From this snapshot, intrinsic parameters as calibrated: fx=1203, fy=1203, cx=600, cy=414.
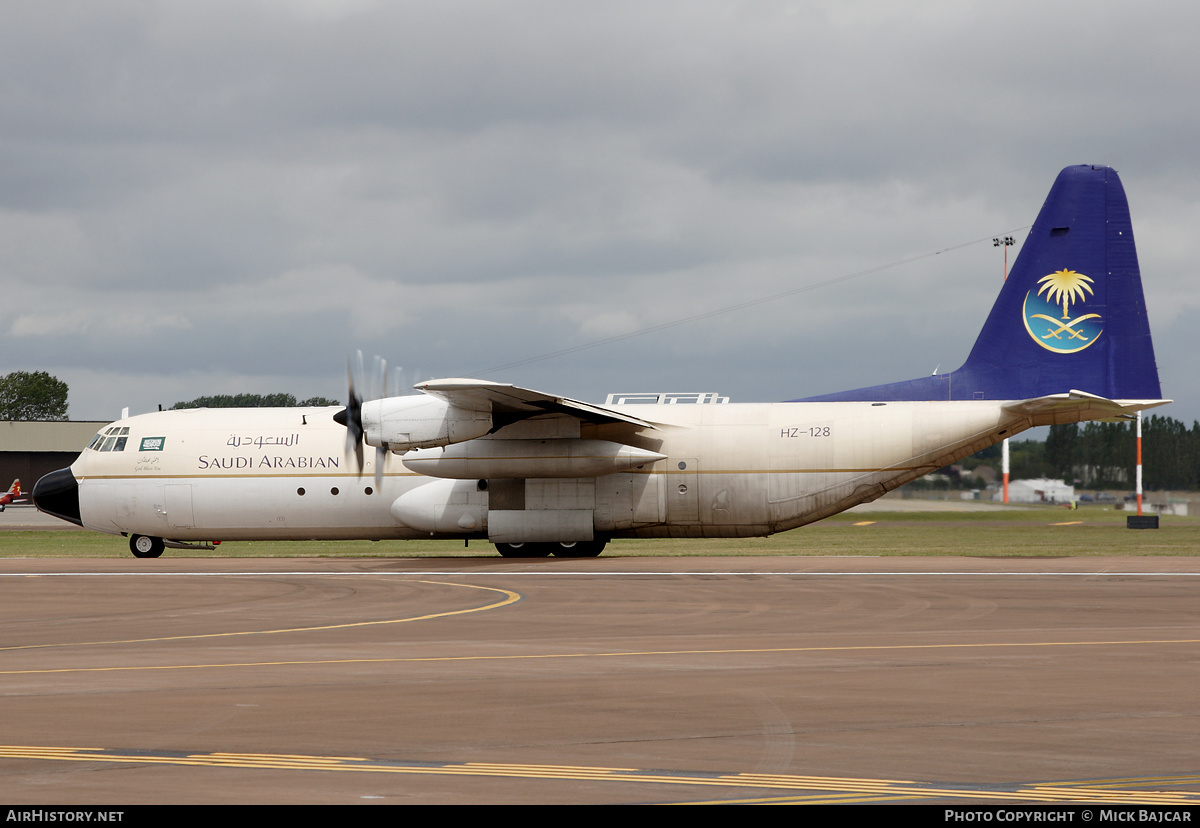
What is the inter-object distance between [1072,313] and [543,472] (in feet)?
42.4

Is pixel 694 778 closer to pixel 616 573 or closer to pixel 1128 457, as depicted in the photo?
pixel 616 573

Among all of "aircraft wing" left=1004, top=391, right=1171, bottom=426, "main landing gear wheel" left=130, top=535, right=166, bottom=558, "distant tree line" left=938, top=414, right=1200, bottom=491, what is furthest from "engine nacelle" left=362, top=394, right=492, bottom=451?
"distant tree line" left=938, top=414, right=1200, bottom=491

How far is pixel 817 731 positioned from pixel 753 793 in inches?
81.8

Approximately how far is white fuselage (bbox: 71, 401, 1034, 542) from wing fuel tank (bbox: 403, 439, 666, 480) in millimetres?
36

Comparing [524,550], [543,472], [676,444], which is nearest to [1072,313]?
[676,444]

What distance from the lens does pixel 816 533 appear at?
4809 cm

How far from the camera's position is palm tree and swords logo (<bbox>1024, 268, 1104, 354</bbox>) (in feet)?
91.5

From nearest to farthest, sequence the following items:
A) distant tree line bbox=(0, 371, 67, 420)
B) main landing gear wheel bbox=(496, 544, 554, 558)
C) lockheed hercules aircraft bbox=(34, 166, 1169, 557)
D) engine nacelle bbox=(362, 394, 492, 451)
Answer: engine nacelle bbox=(362, 394, 492, 451)
lockheed hercules aircraft bbox=(34, 166, 1169, 557)
main landing gear wheel bbox=(496, 544, 554, 558)
distant tree line bbox=(0, 371, 67, 420)

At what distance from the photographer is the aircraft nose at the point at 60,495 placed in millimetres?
31422

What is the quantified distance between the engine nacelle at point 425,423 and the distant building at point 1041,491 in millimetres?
64401

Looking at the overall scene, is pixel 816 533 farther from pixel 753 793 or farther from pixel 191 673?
pixel 753 793

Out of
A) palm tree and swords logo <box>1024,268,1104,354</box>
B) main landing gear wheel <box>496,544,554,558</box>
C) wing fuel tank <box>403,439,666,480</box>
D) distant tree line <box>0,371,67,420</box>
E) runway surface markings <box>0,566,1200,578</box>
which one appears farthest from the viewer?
distant tree line <box>0,371,67,420</box>

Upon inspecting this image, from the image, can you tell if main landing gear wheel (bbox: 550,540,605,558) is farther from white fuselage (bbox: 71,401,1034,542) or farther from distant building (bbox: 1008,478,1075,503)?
distant building (bbox: 1008,478,1075,503)

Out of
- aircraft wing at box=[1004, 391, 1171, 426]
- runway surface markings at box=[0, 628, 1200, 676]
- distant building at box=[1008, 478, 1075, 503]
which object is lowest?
distant building at box=[1008, 478, 1075, 503]
